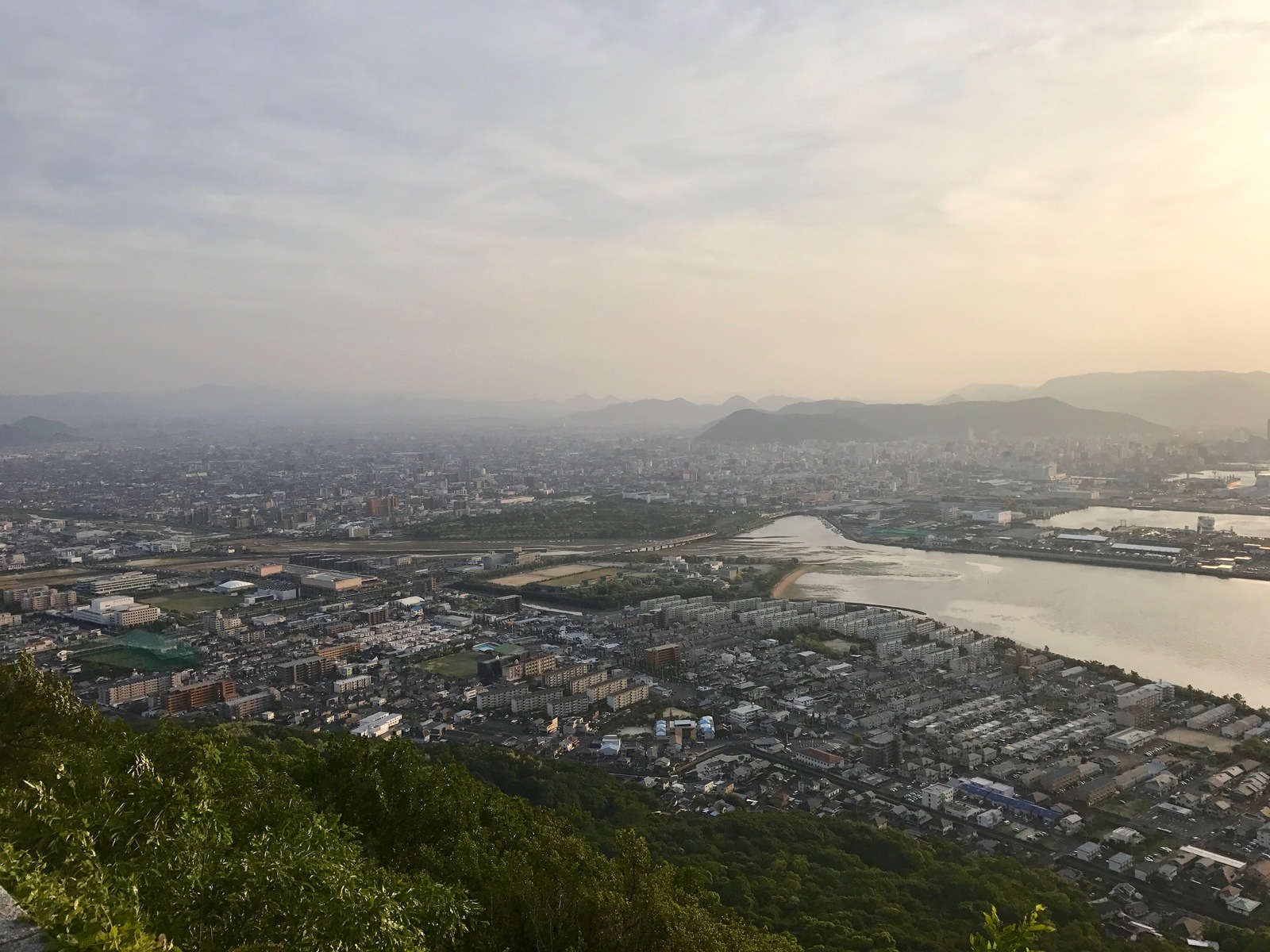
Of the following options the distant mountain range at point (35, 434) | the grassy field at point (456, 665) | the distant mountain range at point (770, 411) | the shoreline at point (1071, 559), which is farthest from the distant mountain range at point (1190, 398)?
the distant mountain range at point (35, 434)

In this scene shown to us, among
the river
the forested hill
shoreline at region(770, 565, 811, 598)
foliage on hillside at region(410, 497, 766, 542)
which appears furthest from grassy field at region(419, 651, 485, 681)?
foliage on hillside at region(410, 497, 766, 542)

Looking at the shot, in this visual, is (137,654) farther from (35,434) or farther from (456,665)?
(35,434)

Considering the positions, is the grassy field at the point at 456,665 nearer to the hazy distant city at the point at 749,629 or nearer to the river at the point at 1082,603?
the hazy distant city at the point at 749,629

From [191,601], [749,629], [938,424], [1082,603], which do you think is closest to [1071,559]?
[1082,603]

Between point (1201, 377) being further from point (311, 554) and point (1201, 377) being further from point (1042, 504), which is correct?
point (311, 554)

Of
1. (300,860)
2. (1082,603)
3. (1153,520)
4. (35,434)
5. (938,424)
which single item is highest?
(938,424)

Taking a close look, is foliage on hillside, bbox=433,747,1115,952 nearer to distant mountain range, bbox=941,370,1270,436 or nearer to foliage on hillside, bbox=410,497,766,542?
foliage on hillside, bbox=410,497,766,542
